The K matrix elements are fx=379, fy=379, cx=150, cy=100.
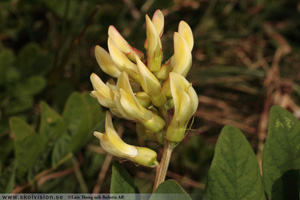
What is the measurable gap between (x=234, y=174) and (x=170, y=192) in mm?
106

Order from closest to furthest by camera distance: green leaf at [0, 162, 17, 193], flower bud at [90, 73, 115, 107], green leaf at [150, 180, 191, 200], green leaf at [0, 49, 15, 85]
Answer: green leaf at [150, 180, 191, 200] < flower bud at [90, 73, 115, 107] < green leaf at [0, 162, 17, 193] < green leaf at [0, 49, 15, 85]

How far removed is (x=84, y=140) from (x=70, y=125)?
2.4 inches

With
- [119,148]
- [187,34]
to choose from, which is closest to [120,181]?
[119,148]

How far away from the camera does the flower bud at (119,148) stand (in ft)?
2.03

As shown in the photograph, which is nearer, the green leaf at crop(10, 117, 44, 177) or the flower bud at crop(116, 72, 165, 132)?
the flower bud at crop(116, 72, 165, 132)

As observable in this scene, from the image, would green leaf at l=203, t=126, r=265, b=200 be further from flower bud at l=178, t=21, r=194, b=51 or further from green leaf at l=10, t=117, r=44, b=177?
green leaf at l=10, t=117, r=44, b=177

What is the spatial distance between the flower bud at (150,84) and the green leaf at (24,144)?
0.38 metres

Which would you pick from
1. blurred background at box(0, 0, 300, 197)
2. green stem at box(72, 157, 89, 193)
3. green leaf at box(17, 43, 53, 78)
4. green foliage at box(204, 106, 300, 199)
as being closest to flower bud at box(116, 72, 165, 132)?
green foliage at box(204, 106, 300, 199)

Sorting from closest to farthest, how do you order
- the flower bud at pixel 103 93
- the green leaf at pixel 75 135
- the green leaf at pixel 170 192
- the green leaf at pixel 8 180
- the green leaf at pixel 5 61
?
the green leaf at pixel 170 192
the flower bud at pixel 103 93
the green leaf at pixel 8 180
the green leaf at pixel 75 135
the green leaf at pixel 5 61

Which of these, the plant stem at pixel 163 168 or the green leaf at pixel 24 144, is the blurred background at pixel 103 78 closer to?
the green leaf at pixel 24 144

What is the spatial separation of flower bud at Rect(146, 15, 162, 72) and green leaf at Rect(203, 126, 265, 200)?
173 millimetres

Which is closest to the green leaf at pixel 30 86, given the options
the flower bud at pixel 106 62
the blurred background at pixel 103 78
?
the blurred background at pixel 103 78

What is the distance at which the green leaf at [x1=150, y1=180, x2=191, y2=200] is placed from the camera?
54cm

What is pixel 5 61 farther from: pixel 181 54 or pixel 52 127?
pixel 181 54
